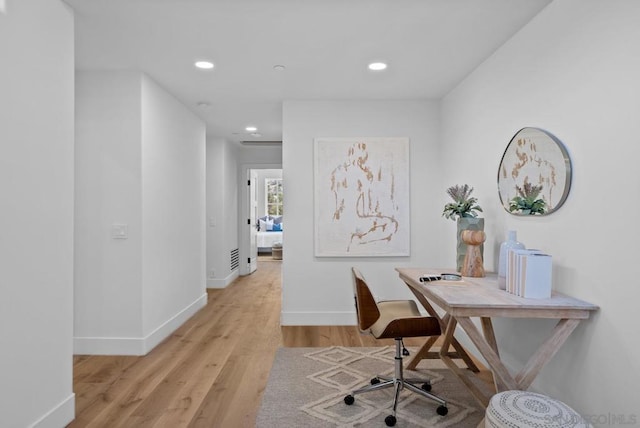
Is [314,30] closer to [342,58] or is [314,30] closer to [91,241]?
[342,58]

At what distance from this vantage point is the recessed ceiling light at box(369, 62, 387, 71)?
314 cm

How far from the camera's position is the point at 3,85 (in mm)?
1754

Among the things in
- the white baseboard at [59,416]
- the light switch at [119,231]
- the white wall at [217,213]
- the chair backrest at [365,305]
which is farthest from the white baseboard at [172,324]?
the chair backrest at [365,305]

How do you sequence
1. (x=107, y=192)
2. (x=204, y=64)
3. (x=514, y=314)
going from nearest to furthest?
(x=514, y=314) < (x=204, y=64) < (x=107, y=192)

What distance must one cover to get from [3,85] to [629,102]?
111 inches

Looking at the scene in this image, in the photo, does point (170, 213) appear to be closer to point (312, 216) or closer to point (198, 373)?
point (312, 216)

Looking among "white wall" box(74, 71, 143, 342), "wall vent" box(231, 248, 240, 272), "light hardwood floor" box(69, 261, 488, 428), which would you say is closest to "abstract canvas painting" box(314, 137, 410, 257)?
"light hardwood floor" box(69, 261, 488, 428)

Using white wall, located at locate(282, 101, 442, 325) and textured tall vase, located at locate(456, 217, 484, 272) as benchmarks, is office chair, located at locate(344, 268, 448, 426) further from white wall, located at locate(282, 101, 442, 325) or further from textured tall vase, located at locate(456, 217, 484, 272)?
white wall, located at locate(282, 101, 442, 325)

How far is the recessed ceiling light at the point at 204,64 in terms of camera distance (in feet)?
10.1

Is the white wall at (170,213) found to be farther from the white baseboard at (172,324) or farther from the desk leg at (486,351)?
the desk leg at (486,351)

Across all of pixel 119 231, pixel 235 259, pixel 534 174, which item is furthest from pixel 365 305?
pixel 235 259

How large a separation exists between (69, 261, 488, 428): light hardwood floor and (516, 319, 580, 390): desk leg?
1513 millimetres

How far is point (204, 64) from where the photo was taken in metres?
3.12

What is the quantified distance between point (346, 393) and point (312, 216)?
1984 millimetres
